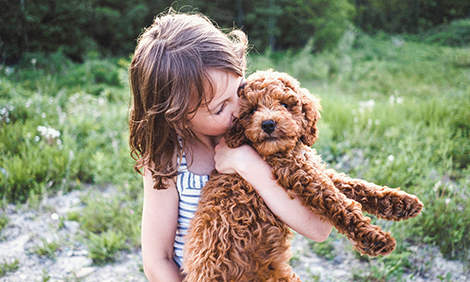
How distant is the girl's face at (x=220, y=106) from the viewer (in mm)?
1511

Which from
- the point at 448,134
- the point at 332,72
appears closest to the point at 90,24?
the point at 332,72

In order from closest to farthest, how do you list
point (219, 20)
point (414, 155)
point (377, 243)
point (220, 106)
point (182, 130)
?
point (377, 243)
point (220, 106)
point (182, 130)
point (414, 155)
point (219, 20)

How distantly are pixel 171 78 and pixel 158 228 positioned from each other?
0.79 metres

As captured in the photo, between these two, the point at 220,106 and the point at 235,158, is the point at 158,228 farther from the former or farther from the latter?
the point at 220,106

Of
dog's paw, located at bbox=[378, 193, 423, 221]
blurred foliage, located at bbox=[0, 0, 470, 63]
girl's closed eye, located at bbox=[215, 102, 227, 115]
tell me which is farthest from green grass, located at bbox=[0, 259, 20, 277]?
blurred foliage, located at bbox=[0, 0, 470, 63]

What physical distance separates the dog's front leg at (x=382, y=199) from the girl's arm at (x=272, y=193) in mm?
204

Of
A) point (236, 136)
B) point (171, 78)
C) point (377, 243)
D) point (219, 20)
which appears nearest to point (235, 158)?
point (236, 136)

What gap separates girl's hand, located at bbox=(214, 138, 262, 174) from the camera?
4.91 feet

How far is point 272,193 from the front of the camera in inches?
57.6

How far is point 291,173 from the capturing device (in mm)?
1452

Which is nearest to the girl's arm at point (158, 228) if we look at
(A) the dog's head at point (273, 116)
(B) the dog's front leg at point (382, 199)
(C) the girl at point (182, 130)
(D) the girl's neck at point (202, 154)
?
(C) the girl at point (182, 130)

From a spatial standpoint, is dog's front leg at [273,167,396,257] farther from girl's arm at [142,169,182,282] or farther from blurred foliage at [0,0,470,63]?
blurred foliage at [0,0,470,63]

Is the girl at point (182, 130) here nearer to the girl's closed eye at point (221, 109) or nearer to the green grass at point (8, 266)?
the girl's closed eye at point (221, 109)

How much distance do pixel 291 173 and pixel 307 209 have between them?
0.18 metres
